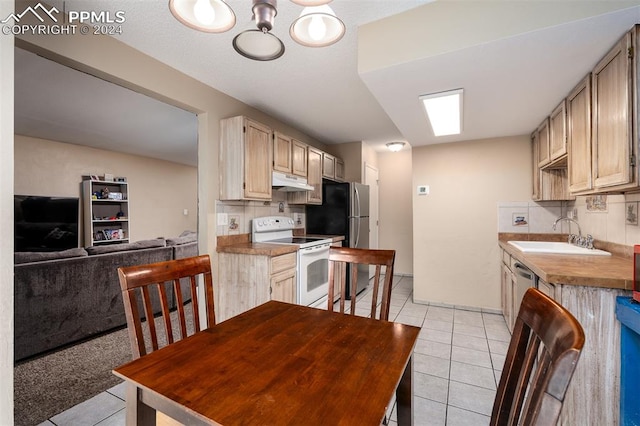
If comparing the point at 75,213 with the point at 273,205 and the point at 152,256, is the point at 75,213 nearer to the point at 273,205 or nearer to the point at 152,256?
the point at 152,256

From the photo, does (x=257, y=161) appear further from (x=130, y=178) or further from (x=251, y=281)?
(x=130, y=178)

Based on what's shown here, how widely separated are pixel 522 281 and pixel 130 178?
6.36m

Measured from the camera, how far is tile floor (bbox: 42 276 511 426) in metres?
1.68

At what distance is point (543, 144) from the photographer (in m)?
2.80

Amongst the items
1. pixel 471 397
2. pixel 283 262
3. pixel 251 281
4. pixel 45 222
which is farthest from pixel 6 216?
pixel 45 222

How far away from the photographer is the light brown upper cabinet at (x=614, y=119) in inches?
54.5

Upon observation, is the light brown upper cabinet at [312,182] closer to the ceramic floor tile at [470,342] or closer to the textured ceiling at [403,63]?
the textured ceiling at [403,63]

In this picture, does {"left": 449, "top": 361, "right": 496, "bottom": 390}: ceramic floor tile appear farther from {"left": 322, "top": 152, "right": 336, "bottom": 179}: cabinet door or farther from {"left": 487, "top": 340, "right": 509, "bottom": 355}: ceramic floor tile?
{"left": 322, "top": 152, "right": 336, "bottom": 179}: cabinet door

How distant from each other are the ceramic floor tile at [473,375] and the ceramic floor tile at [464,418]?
1.13ft

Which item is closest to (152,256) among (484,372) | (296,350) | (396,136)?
(296,350)

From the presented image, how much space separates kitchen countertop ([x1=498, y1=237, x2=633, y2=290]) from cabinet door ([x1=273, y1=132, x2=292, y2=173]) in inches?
96.0

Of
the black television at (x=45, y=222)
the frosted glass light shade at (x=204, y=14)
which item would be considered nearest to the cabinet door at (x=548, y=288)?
the frosted glass light shade at (x=204, y=14)

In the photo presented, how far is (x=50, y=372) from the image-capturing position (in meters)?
2.14

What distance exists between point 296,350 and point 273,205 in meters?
2.81
